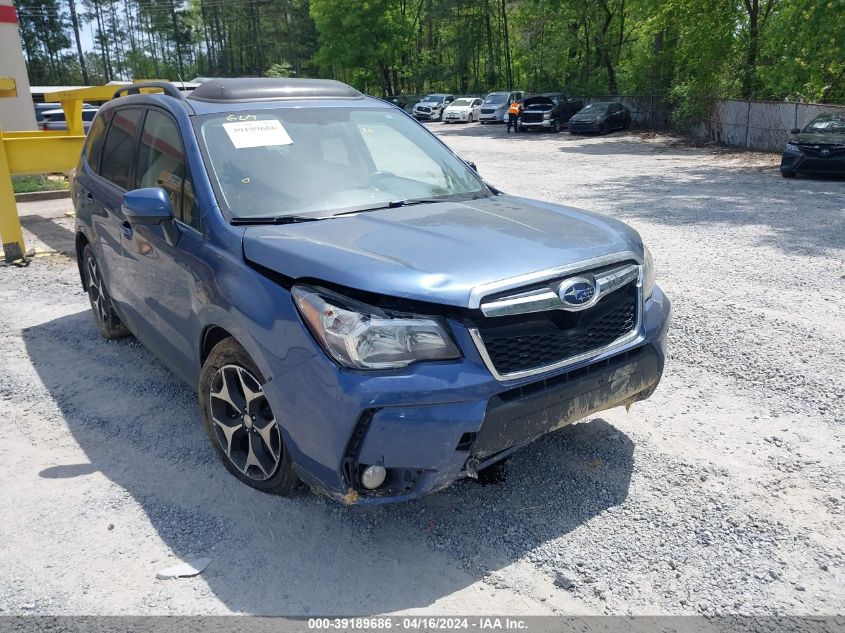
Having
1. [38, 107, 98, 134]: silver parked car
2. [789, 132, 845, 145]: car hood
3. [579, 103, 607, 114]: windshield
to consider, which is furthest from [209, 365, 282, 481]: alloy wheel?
[579, 103, 607, 114]: windshield

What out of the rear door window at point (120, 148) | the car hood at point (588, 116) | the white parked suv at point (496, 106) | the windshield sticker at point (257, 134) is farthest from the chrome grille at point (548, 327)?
the white parked suv at point (496, 106)

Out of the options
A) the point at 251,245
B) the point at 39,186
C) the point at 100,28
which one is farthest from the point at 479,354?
the point at 100,28

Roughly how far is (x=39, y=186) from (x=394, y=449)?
14.5 metres

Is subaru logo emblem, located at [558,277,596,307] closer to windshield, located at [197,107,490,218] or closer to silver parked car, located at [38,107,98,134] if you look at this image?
windshield, located at [197,107,490,218]

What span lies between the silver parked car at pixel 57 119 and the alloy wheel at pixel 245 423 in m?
15.5

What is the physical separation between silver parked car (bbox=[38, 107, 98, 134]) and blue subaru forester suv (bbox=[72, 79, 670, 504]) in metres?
14.6

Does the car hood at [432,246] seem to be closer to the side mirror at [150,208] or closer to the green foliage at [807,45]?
the side mirror at [150,208]

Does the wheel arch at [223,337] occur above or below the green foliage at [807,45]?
below

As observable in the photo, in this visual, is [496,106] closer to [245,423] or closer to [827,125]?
[827,125]

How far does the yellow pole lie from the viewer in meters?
8.30

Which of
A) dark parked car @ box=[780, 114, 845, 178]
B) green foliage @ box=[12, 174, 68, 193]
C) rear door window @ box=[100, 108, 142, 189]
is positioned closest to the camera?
rear door window @ box=[100, 108, 142, 189]

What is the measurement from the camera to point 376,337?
267 cm

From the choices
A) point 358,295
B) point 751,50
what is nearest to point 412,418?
point 358,295

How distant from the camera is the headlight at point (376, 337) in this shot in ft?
8.72
